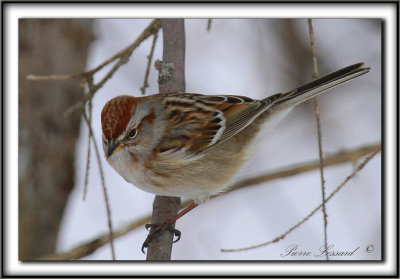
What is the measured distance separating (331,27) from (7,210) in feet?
13.2

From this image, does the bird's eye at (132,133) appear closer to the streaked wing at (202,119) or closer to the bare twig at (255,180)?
the streaked wing at (202,119)

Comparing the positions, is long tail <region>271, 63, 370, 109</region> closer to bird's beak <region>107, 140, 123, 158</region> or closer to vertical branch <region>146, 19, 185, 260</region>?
vertical branch <region>146, 19, 185, 260</region>

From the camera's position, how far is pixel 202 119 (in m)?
4.20

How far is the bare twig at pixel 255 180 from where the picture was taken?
153 inches

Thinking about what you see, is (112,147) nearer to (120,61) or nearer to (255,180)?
(120,61)

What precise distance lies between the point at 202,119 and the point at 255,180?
649 millimetres

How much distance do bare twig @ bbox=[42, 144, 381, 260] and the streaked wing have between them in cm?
43

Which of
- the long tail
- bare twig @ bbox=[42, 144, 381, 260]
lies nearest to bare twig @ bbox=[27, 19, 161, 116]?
bare twig @ bbox=[42, 144, 381, 260]

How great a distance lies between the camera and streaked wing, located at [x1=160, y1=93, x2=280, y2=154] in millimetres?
4086

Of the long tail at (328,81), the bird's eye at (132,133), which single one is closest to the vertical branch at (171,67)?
the bird's eye at (132,133)

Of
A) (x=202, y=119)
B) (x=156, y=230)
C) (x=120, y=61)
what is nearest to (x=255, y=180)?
(x=202, y=119)

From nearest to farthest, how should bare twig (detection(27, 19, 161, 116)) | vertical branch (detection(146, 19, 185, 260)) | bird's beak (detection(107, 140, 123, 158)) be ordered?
bird's beak (detection(107, 140, 123, 158))
bare twig (detection(27, 19, 161, 116))
vertical branch (detection(146, 19, 185, 260))

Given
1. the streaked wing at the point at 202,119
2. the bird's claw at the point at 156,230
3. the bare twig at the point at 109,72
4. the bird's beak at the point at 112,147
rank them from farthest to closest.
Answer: the streaked wing at the point at 202,119 → the bird's claw at the point at 156,230 → the bare twig at the point at 109,72 → the bird's beak at the point at 112,147

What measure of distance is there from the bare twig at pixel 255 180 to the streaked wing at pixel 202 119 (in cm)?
43
